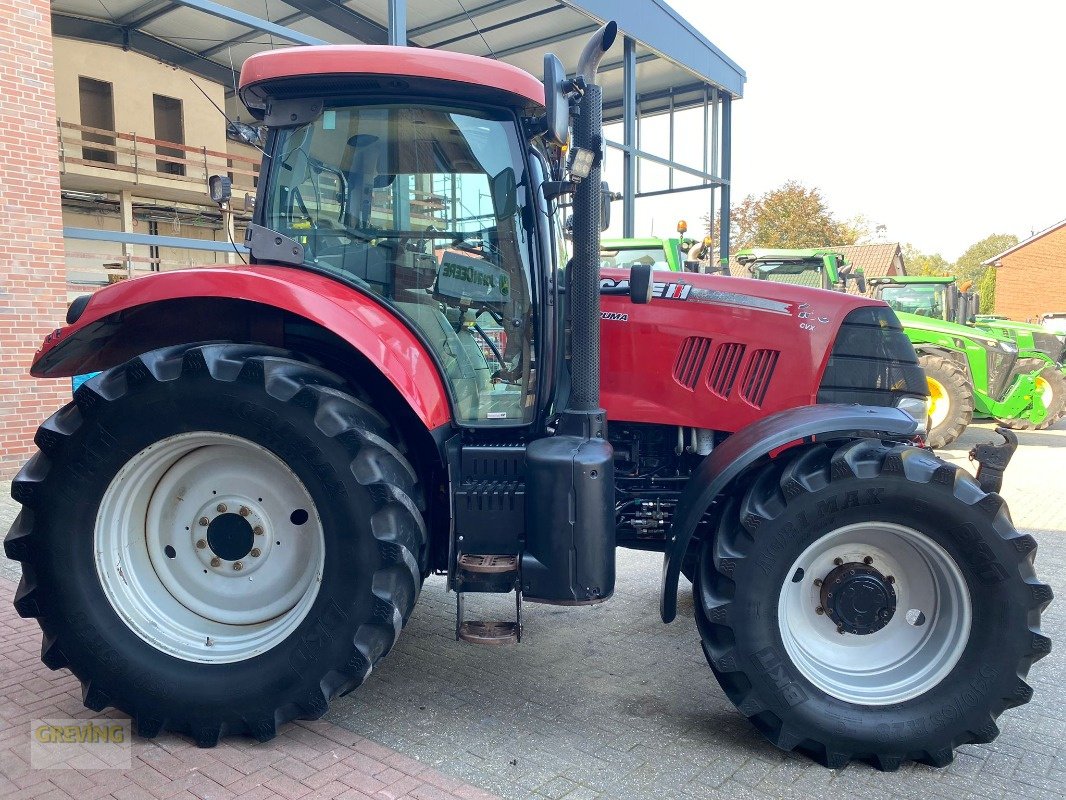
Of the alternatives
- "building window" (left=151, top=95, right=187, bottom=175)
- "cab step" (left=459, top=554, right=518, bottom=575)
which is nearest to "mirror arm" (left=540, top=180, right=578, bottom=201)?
"cab step" (left=459, top=554, right=518, bottom=575)

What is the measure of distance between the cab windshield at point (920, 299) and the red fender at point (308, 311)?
11.3 m

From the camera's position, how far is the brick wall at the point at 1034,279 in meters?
40.2

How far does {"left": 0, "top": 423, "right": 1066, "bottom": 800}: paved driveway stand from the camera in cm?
259

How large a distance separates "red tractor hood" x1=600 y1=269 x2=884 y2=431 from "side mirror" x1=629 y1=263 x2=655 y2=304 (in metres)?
0.16

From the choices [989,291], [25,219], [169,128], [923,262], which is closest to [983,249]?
[923,262]

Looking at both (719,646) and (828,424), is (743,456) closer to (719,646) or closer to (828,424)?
(828,424)

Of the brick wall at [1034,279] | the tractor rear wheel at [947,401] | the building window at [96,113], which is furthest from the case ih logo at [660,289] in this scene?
the brick wall at [1034,279]

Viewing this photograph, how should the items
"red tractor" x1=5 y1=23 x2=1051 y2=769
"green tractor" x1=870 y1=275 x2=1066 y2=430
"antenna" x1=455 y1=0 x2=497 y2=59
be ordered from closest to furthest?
"red tractor" x1=5 y1=23 x2=1051 y2=769, "green tractor" x1=870 y1=275 x2=1066 y2=430, "antenna" x1=455 y1=0 x2=497 y2=59

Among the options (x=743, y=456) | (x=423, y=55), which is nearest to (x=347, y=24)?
(x=423, y=55)

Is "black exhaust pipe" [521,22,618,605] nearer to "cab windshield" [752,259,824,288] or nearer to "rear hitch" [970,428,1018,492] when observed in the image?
"rear hitch" [970,428,1018,492]

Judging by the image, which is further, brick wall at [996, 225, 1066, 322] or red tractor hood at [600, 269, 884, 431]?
brick wall at [996, 225, 1066, 322]

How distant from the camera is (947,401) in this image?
9461 millimetres

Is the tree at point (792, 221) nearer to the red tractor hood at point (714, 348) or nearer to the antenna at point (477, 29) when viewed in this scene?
the antenna at point (477, 29)

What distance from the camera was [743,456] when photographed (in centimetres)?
282
